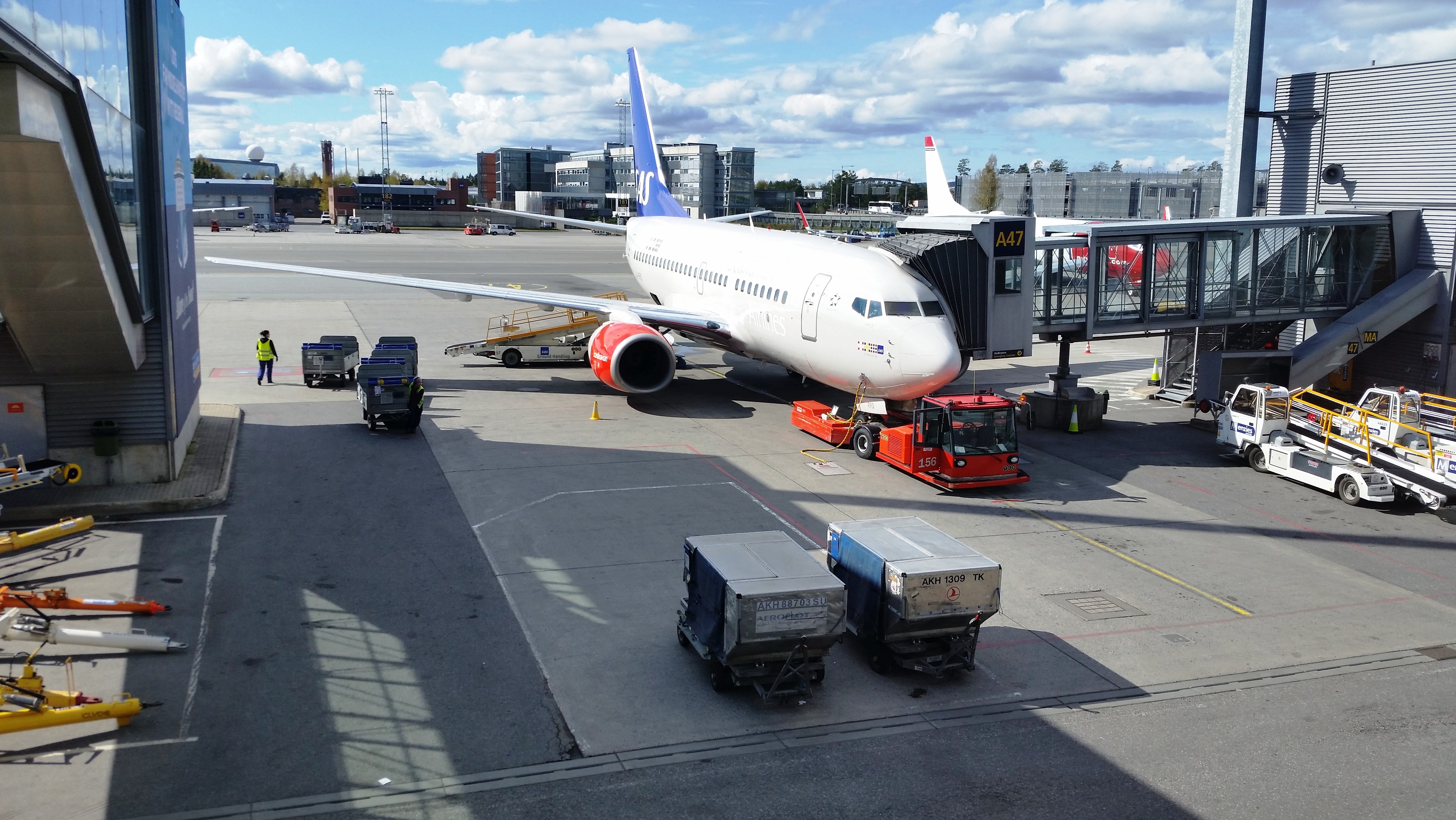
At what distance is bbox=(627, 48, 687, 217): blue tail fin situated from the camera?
151 ft

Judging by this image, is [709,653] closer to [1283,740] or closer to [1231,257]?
[1283,740]

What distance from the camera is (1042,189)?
118 metres

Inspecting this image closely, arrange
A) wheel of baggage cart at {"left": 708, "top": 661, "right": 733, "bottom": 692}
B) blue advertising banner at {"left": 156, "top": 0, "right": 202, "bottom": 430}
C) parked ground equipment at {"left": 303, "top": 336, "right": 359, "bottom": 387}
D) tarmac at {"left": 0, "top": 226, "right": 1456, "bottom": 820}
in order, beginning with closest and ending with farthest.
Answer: tarmac at {"left": 0, "top": 226, "right": 1456, "bottom": 820} → wheel of baggage cart at {"left": 708, "top": 661, "right": 733, "bottom": 692} → blue advertising banner at {"left": 156, "top": 0, "right": 202, "bottom": 430} → parked ground equipment at {"left": 303, "top": 336, "right": 359, "bottom": 387}

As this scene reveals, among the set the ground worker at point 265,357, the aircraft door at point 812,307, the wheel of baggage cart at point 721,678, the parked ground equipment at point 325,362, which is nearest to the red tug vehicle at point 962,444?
the aircraft door at point 812,307

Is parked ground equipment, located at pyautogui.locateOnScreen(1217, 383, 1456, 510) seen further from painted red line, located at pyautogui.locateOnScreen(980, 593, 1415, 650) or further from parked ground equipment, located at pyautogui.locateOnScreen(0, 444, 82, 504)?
parked ground equipment, located at pyautogui.locateOnScreen(0, 444, 82, 504)

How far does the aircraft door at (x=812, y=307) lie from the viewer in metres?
27.6

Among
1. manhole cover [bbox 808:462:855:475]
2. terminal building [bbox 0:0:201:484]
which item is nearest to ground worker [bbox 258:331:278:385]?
terminal building [bbox 0:0:201:484]

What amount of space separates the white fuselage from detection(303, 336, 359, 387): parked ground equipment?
11.4 metres

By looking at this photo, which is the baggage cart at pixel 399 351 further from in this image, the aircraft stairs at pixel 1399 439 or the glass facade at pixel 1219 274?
the aircraft stairs at pixel 1399 439

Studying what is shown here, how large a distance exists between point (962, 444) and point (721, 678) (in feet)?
37.4

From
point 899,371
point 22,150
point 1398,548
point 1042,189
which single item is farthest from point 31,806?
point 1042,189

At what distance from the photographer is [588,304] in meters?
35.0

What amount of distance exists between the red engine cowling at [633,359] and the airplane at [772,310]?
4 cm

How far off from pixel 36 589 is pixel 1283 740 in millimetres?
18345
